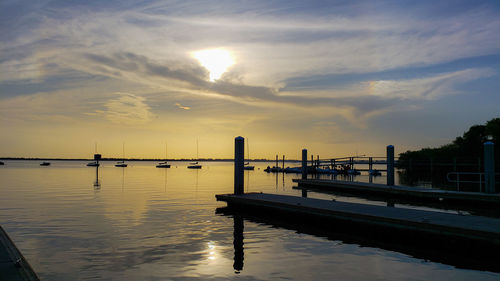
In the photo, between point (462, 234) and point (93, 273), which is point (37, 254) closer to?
point (93, 273)

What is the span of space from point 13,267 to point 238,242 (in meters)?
7.03

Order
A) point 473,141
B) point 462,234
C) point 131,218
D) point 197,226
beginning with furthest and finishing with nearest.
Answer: point 473,141 → point 131,218 → point 197,226 → point 462,234

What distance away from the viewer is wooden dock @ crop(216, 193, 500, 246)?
1071 centimetres

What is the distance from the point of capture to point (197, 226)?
15.9 m

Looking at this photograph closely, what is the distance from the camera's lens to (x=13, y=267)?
7.21 meters

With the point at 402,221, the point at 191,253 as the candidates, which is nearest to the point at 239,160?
the point at 191,253

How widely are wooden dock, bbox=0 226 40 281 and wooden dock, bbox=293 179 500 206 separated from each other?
807 inches

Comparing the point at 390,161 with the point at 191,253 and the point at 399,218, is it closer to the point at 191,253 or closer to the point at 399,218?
the point at 399,218

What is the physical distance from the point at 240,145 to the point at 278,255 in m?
10.4

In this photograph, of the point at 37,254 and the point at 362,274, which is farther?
the point at 37,254

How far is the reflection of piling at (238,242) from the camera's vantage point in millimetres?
10180

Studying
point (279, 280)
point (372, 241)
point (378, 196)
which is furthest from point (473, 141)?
point (279, 280)

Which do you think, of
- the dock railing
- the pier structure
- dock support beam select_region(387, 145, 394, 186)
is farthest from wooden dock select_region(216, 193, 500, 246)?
dock support beam select_region(387, 145, 394, 186)

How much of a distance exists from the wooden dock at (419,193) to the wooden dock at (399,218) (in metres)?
8.06
